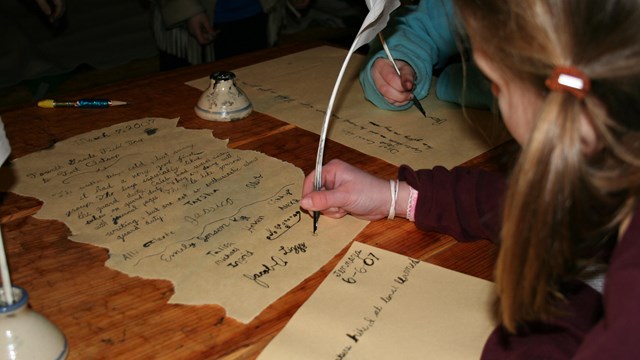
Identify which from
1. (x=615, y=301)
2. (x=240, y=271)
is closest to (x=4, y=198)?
(x=240, y=271)

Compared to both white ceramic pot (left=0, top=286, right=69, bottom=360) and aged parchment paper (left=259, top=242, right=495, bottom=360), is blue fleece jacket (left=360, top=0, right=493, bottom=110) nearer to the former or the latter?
aged parchment paper (left=259, top=242, right=495, bottom=360)

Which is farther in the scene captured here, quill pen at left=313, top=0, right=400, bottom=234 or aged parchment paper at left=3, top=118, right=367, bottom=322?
quill pen at left=313, top=0, right=400, bottom=234

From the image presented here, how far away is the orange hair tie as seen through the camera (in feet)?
1.95

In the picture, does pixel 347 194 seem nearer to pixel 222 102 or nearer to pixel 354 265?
pixel 354 265

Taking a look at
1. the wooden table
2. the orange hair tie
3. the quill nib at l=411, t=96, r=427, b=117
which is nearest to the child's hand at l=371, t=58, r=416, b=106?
the quill nib at l=411, t=96, r=427, b=117

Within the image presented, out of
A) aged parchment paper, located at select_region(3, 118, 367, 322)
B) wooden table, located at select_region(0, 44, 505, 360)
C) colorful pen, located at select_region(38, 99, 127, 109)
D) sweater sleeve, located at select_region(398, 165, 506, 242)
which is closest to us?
wooden table, located at select_region(0, 44, 505, 360)

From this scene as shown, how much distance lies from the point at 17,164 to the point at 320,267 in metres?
0.56

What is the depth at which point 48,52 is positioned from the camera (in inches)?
113

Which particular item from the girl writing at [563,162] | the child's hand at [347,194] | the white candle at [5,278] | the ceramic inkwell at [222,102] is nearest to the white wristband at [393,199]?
the child's hand at [347,194]

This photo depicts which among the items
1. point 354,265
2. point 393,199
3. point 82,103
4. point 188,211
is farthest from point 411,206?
point 82,103

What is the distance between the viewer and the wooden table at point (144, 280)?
73 cm

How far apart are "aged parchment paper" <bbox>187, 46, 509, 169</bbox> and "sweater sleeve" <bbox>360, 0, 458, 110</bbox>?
0.04 metres

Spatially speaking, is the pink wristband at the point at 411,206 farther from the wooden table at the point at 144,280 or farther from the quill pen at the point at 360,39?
the quill pen at the point at 360,39

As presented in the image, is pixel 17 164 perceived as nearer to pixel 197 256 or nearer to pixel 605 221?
pixel 197 256
